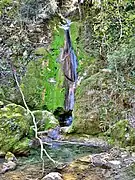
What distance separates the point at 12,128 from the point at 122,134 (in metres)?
2.21

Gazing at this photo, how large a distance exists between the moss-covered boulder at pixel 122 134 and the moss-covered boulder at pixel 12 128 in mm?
1767

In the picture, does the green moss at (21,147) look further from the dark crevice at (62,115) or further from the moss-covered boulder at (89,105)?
the dark crevice at (62,115)

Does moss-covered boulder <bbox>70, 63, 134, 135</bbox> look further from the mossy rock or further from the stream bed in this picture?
the stream bed

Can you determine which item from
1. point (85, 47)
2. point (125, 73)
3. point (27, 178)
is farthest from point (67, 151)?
point (85, 47)

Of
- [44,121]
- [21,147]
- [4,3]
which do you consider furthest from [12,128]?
[4,3]

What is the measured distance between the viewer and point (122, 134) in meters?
7.78

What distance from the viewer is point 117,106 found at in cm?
881

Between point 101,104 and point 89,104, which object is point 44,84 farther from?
point 101,104

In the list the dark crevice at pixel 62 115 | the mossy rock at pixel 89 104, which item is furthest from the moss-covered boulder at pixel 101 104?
the dark crevice at pixel 62 115

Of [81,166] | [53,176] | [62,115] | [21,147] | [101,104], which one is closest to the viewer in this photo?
[53,176]

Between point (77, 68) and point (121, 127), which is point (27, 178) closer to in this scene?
point (121, 127)

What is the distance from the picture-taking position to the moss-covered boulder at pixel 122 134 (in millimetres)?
7602

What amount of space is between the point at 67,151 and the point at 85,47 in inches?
173

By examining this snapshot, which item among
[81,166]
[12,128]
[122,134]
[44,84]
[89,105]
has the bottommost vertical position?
[81,166]
